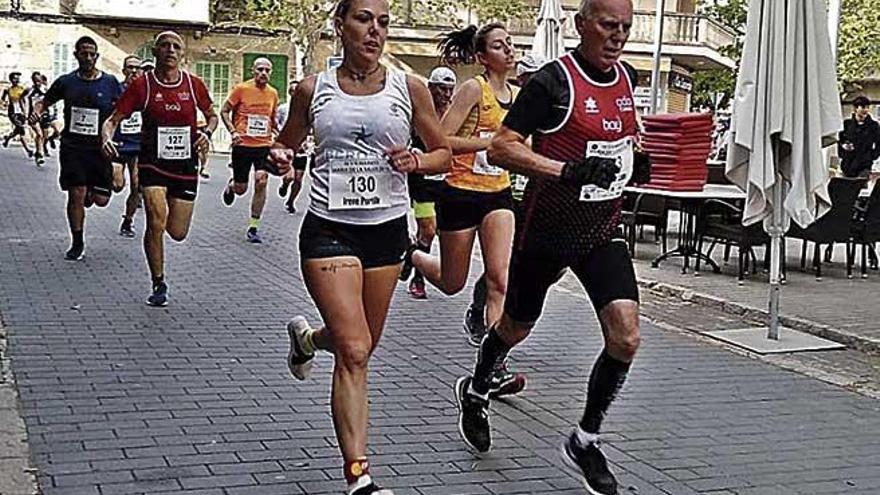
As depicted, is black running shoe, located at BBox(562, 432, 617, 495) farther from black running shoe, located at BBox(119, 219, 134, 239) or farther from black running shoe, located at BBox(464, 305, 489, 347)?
black running shoe, located at BBox(119, 219, 134, 239)

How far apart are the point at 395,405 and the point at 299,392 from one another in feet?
1.87

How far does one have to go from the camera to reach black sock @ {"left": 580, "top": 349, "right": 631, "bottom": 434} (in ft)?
16.2

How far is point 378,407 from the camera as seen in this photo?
6305mm

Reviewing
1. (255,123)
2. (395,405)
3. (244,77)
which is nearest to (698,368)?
(395,405)

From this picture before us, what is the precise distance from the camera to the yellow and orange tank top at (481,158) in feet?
22.5

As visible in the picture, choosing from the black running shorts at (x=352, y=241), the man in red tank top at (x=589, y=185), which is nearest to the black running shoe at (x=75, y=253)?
the black running shorts at (x=352, y=241)

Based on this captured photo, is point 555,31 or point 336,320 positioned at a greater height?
point 555,31

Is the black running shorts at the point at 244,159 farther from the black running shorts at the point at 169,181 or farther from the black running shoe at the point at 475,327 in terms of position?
the black running shoe at the point at 475,327

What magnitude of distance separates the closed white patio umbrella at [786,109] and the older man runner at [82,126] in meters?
5.75

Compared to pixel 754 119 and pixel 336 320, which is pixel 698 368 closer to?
pixel 754 119

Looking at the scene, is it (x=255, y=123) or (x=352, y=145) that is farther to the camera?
(x=255, y=123)

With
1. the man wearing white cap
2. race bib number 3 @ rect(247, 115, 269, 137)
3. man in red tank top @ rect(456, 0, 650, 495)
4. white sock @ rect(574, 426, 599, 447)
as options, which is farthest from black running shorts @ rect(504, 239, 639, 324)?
race bib number 3 @ rect(247, 115, 269, 137)

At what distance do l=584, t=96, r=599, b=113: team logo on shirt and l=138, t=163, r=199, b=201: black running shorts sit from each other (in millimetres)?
4783

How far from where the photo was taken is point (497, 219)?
23.1 ft
